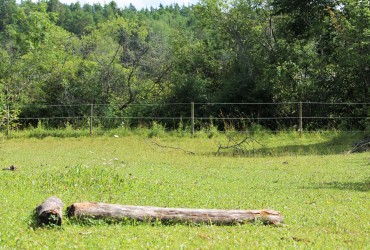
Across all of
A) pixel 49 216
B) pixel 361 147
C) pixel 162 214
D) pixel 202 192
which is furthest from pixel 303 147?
pixel 49 216

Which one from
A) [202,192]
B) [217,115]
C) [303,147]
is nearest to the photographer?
[202,192]

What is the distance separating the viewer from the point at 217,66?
2898cm

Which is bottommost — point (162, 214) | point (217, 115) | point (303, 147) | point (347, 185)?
point (303, 147)

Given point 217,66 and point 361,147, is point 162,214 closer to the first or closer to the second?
point 361,147

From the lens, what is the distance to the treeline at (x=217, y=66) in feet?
77.4

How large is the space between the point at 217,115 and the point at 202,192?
52.8ft

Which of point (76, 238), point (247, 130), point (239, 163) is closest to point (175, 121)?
point (247, 130)

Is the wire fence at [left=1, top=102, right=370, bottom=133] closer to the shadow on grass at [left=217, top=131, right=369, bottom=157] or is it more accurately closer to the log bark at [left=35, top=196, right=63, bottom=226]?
the shadow on grass at [left=217, top=131, right=369, bottom=157]

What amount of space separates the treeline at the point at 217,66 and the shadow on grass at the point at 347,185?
408 inches

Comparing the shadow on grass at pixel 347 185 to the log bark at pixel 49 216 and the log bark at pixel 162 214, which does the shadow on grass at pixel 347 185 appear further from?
the log bark at pixel 49 216

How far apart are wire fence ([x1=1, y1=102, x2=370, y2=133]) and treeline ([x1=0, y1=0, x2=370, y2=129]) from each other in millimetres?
65

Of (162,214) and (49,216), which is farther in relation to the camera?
(162,214)

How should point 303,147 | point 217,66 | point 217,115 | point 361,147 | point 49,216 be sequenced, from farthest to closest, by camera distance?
point 217,66 < point 217,115 < point 303,147 < point 361,147 < point 49,216

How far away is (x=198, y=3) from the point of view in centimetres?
3058
